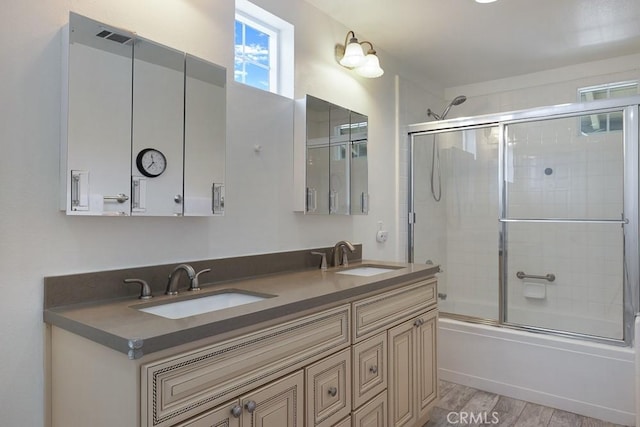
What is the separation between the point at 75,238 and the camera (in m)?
1.44

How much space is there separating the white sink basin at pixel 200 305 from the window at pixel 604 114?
2.61 m

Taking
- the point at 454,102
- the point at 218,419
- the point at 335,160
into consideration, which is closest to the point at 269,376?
the point at 218,419

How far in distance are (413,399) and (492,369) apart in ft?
3.27

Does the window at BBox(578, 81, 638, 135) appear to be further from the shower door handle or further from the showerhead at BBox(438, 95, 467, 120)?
the shower door handle

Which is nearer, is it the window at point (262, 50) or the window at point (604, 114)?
the window at point (262, 50)

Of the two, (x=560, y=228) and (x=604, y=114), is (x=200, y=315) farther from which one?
(x=560, y=228)

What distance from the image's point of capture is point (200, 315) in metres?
1.25

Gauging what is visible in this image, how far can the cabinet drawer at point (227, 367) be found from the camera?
1.05m

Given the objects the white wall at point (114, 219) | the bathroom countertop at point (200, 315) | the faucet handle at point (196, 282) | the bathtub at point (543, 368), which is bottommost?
the bathtub at point (543, 368)

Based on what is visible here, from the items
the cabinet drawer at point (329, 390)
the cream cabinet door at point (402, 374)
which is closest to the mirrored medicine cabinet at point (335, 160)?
the cream cabinet door at point (402, 374)

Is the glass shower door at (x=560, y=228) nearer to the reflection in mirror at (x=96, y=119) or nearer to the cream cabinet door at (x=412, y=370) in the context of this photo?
the cream cabinet door at (x=412, y=370)

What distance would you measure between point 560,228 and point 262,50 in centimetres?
262

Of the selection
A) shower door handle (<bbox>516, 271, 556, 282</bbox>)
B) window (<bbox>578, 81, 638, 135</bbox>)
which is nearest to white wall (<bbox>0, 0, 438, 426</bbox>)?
shower door handle (<bbox>516, 271, 556, 282</bbox>)

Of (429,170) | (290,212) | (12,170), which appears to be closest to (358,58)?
(290,212)
